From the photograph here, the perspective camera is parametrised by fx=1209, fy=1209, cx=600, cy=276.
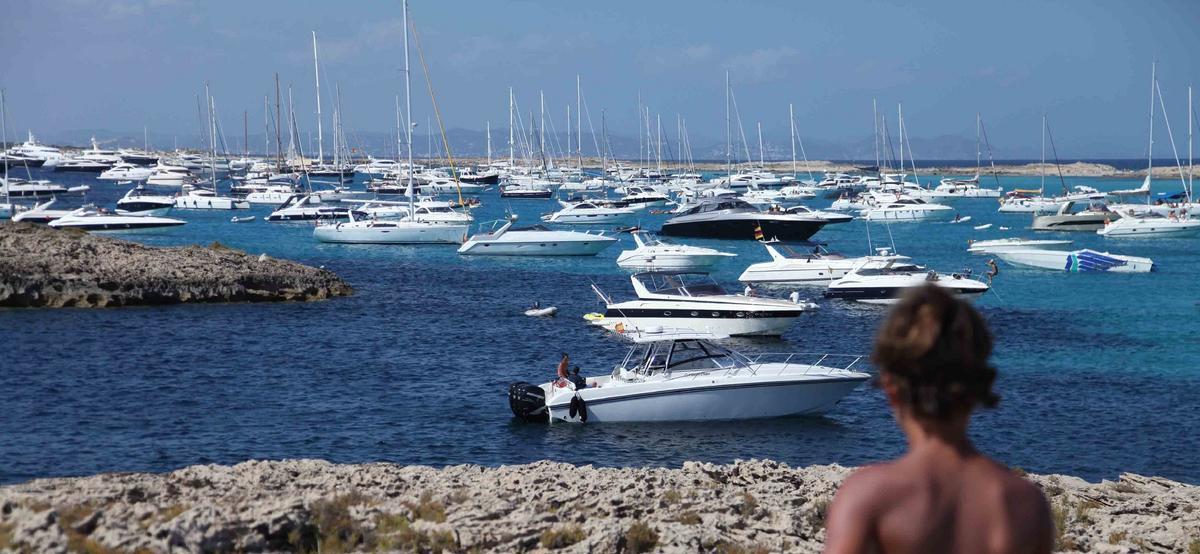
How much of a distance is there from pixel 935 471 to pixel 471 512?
8.72 meters

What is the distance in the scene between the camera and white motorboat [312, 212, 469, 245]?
67750 millimetres

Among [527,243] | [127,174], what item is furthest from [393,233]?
[127,174]

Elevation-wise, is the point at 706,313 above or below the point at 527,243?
below

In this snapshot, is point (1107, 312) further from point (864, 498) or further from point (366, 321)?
point (864, 498)

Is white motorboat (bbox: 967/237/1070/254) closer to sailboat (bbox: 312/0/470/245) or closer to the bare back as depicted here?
sailboat (bbox: 312/0/470/245)

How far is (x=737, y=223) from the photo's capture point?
73.8 m

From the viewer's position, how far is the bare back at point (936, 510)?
3104 mm

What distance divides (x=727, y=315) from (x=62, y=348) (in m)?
18.2

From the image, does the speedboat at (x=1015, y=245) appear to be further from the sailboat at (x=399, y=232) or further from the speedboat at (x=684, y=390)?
the speedboat at (x=684, y=390)

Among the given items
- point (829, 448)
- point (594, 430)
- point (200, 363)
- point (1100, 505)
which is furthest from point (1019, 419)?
point (200, 363)

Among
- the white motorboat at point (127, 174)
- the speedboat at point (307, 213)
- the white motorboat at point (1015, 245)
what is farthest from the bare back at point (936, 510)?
the white motorboat at point (127, 174)

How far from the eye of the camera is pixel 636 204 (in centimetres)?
9850

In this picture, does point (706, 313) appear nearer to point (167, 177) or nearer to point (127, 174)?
point (167, 177)

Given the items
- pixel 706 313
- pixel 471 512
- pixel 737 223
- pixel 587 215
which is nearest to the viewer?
pixel 471 512
